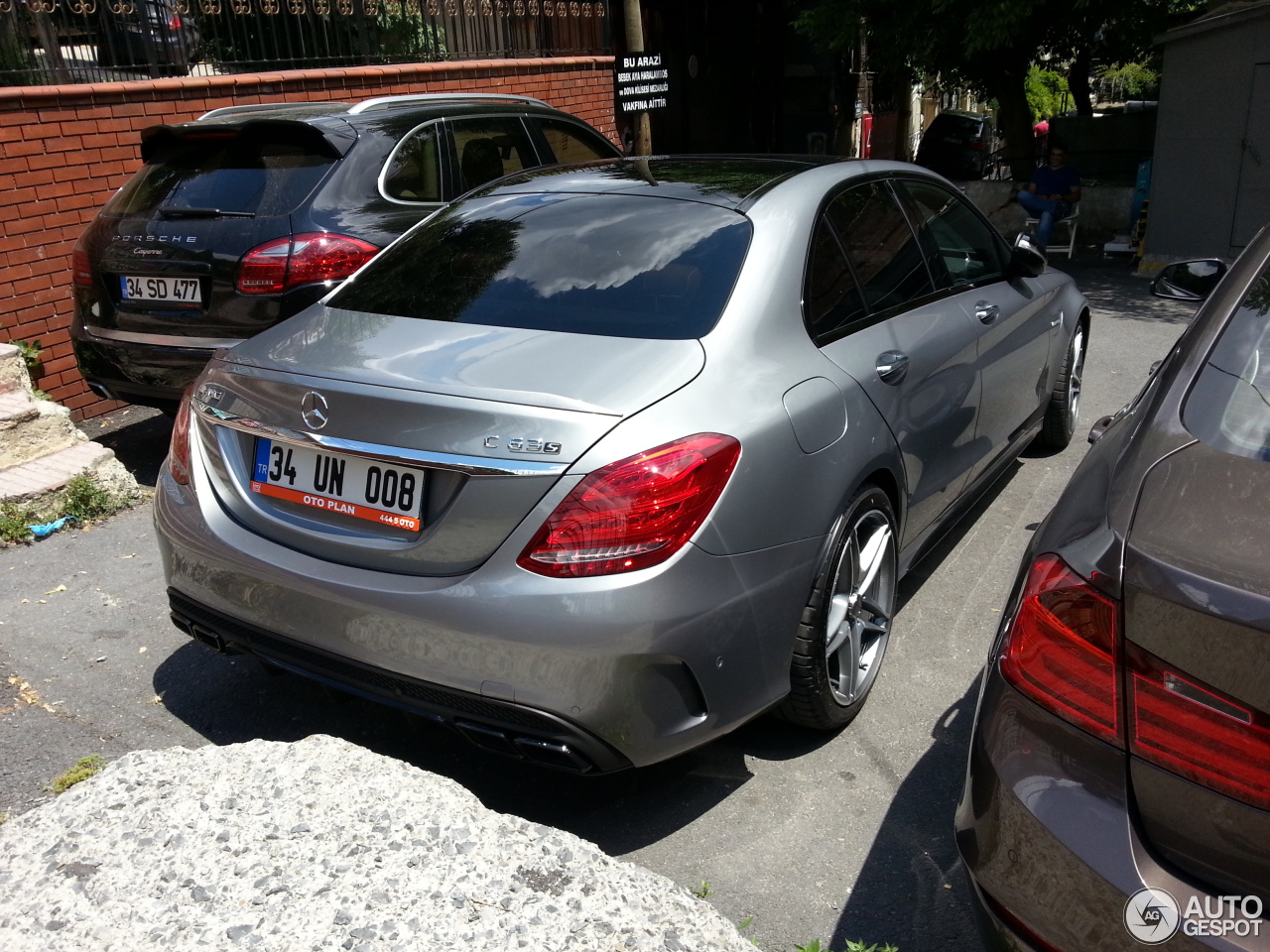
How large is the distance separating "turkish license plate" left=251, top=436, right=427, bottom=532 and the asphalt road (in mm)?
698

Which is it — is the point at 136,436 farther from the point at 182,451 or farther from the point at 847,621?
the point at 847,621

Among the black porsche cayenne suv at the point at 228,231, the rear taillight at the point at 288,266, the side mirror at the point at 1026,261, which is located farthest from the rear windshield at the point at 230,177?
the side mirror at the point at 1026,261

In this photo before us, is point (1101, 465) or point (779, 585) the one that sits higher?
point (1101, 465)

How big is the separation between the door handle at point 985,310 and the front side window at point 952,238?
108 millimetres

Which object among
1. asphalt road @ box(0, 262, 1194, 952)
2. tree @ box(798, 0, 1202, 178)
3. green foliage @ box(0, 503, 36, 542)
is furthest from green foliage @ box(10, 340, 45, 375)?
tree @ box(798, 0, 1202, 178)

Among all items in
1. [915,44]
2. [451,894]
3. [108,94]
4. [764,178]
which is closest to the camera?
[451,894]

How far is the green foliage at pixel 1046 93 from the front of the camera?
30531mm

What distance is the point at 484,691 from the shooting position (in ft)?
8.36

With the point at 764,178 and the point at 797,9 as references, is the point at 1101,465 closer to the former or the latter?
the point at 764,178

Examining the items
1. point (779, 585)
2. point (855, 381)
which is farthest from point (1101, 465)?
point (855, 381)

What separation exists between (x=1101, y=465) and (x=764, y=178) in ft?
5.86

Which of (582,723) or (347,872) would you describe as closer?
(347,872)

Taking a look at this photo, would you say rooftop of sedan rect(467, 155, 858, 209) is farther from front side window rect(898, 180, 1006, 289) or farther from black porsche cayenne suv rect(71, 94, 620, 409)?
black porsche cayenne suv rect(71, 94, 620, 409)

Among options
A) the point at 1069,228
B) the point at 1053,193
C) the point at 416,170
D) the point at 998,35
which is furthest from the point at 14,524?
the point at 1069,228
